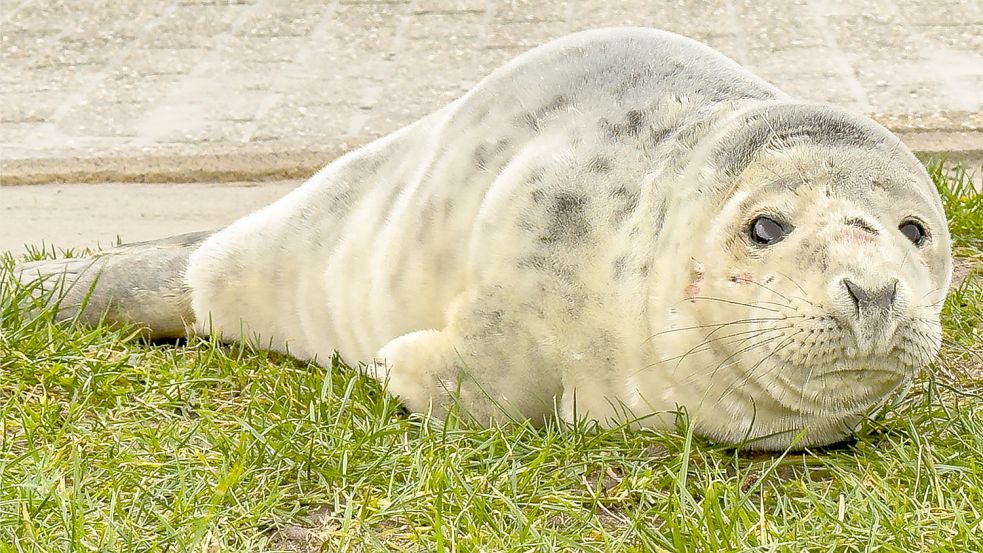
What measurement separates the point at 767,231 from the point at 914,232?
308mm

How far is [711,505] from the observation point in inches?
104

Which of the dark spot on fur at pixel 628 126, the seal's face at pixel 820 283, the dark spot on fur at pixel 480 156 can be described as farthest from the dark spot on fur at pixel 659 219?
the dark spot on fur at pixel 480 156

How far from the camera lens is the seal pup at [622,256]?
8.75ft

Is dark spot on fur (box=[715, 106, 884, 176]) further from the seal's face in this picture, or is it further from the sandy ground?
the sandy ground

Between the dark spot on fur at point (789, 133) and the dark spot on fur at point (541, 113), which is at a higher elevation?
the dark spot on fur at point (789, 133)

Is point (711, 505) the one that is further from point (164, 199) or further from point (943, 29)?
point (943, 29)

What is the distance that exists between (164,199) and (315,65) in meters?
1.87

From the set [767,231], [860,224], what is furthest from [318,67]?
[860,224]

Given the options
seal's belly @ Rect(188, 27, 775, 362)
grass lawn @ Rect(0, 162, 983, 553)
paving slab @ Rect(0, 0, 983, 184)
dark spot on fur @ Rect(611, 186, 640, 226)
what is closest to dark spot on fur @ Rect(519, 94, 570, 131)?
seal's belly @ Rect(188, 27, 775, 362)

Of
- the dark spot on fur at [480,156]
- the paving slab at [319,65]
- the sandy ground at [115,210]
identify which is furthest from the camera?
the paving slab at [319,65]

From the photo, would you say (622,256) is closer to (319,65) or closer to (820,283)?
(820,283)

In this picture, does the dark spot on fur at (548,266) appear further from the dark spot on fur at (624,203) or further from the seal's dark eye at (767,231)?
the seal's dark eye at (767,231)

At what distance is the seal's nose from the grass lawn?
42cm

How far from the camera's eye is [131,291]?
3.86 metres
